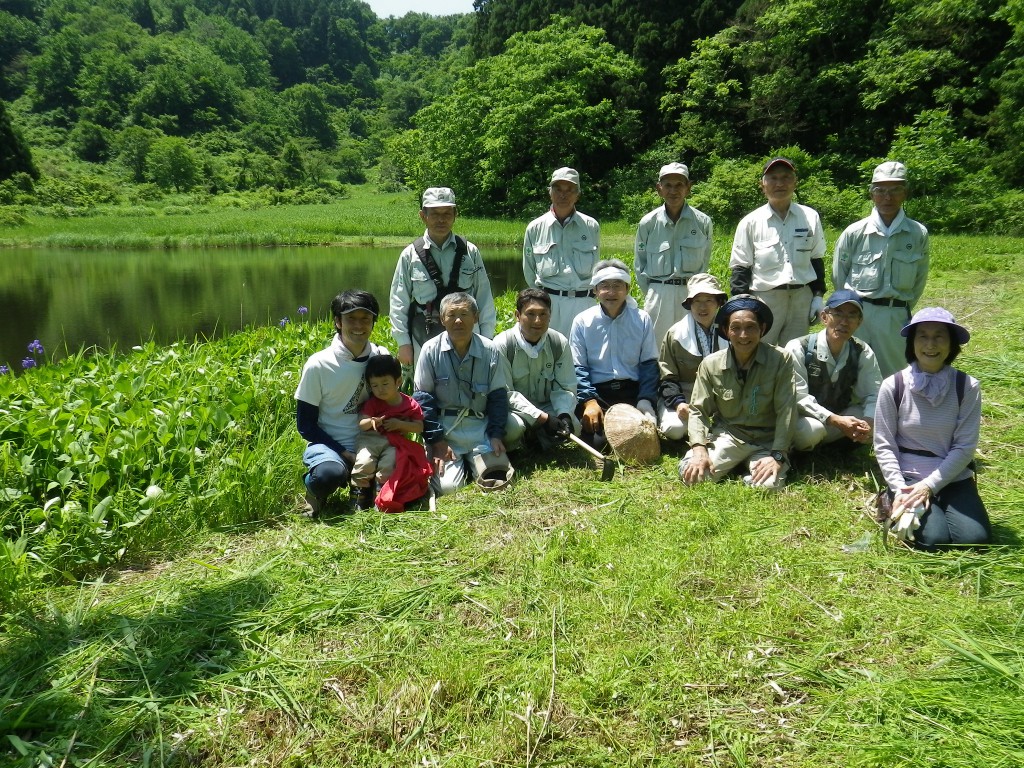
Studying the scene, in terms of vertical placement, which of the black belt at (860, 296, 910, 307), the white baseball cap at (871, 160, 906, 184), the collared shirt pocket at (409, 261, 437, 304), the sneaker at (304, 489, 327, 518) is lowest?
the sneaker at (304, 489, 327, 518)

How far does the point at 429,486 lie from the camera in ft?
13.7

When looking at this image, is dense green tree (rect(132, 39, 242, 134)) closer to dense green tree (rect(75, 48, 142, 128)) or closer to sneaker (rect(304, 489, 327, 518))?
dense green tree (rect(75, 48, 142, 128))

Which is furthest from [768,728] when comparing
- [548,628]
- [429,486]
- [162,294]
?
[162,294]

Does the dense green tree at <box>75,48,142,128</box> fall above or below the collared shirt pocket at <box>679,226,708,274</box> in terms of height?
→ above

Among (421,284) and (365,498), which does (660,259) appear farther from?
(365,498)

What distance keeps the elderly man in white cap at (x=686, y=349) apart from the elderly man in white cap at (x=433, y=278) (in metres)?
1.37

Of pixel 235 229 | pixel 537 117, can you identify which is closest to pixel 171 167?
pixel 235 229

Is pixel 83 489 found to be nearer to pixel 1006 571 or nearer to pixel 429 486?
pixel 429 486

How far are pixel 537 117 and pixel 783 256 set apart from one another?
2958 centimetres

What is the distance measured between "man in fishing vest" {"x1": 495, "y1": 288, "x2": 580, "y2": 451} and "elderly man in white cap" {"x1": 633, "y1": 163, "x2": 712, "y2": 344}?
1094 mm

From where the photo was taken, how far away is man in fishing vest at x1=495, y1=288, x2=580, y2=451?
4.59m

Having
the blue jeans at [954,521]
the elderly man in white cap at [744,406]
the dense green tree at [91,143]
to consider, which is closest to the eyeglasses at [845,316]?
the elderly man in white cap at [744,406]

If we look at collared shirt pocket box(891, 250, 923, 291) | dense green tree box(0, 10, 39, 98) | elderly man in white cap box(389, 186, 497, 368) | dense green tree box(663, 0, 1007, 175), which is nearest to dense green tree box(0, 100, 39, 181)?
dense green tree box(663, 0, 1007, 175)

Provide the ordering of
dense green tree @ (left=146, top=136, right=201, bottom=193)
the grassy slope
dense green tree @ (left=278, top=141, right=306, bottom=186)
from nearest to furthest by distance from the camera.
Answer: the grassy slope → dense green tree @ (left=146, top=136, right=201, bottom=193) → dense green tree @ (left=278, top=141, right=306, bottom=186)
